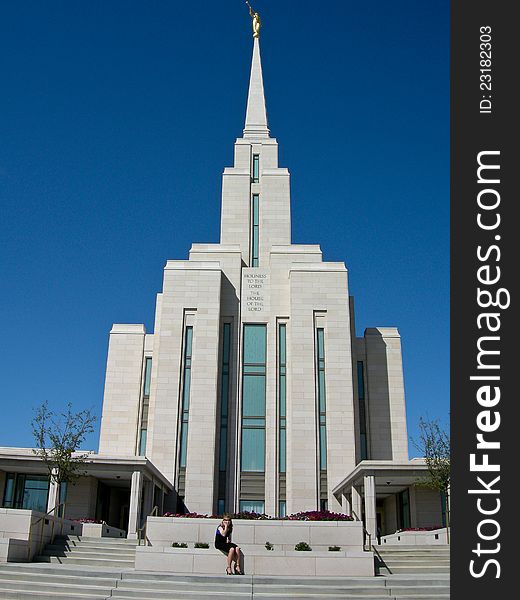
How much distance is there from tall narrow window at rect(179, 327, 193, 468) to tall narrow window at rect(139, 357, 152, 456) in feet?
13.2

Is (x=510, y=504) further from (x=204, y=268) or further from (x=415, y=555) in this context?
(x=204, y=268)

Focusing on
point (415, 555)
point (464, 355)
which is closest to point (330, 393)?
point (415, 555)

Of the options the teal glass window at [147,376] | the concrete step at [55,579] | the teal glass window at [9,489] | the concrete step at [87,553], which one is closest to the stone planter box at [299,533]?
the concrete step at [87,553]

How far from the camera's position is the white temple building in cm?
3778

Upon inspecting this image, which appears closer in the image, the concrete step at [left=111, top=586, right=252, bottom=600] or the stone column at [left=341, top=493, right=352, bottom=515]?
the concrete step at [left=111, top=586, right=252, bottom=600]

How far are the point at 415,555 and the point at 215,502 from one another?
17.7 metres

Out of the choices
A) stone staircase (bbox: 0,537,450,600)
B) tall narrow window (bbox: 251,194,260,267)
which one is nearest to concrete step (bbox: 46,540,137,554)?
stone staircase (bbox: 0,537,450,600)

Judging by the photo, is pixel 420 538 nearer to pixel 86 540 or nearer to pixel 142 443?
pixel 86 540

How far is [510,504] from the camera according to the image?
768 cm

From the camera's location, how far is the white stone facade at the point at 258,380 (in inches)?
1540

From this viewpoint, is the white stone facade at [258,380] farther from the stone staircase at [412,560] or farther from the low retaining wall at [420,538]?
the stone staircase at [412,560]

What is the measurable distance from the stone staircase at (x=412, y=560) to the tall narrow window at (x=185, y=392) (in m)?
17.1

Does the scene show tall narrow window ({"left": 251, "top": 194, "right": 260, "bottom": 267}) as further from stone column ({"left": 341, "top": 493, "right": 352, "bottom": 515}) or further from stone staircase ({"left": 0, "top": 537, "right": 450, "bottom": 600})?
stone staircase ({"left": 0, "top": 537, "right": 450, "bottom": 600})

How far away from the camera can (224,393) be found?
137ft
